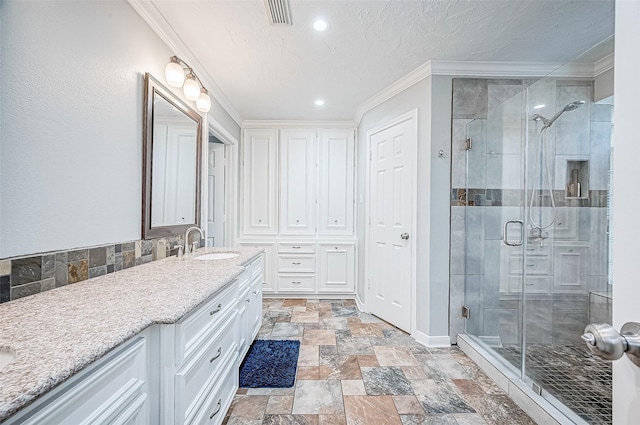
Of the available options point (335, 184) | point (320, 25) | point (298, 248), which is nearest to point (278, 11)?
point (320, 25)

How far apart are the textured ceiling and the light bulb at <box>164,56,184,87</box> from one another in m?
0.26

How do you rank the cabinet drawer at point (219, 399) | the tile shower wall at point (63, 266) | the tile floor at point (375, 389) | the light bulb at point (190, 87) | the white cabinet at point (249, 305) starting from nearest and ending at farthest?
the tile shower wall at point (63, 266)
the cabinet drawer at point (219, 399)
the tile floor at point (375, 389)
the white cabinet at point (249, 305)
the light bulb at point (190, 87)

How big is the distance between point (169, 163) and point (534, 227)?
2.87 metres

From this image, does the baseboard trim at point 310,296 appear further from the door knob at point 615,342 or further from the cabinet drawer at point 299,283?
the door knob at point 615,342

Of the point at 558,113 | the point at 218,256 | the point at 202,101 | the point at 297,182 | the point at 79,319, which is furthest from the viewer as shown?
the point at 297,182

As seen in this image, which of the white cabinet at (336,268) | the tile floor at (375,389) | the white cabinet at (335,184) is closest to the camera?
the tile floor at (375,389)

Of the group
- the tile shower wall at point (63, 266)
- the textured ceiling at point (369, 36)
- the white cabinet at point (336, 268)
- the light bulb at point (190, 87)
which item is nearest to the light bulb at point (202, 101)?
the light bulb at point (190, 87)

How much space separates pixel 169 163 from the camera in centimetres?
199

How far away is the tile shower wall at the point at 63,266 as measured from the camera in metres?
0.97

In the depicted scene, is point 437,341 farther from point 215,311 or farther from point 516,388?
point 215,311

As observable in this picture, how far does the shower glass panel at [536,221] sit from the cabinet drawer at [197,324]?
197 cm

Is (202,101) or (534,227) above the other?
(202,101)

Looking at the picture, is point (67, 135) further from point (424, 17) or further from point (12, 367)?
point (424, 17)

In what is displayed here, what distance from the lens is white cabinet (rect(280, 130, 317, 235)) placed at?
3.86m
